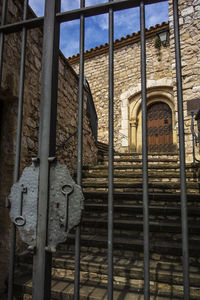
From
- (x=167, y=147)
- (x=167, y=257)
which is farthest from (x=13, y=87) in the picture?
(x=167, y=147)

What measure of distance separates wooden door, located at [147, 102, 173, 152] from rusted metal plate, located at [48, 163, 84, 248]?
7.21 meters

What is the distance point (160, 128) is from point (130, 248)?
245 inches

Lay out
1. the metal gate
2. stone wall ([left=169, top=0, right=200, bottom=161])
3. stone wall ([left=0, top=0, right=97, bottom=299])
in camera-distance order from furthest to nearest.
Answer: stone wall ([left=169, top=0, right=200, bottom=161]) < stone wall ([left=0, top=0, right=97, bottom=299]) < the metal gate

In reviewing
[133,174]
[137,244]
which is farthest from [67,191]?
[133,174]

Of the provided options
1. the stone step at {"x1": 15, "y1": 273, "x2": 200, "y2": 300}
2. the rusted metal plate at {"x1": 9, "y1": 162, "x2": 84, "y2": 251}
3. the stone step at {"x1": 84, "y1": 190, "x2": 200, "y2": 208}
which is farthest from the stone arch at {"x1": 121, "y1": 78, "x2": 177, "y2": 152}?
the rusted metal plate at {"x1": 9, "y1": 162, "x2": 84, "y2": 251}

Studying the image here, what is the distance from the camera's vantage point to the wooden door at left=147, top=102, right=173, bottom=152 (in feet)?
25.4

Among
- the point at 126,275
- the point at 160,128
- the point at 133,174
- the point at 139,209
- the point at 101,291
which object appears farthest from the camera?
→ the point at 160,128

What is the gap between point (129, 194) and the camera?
3.29m

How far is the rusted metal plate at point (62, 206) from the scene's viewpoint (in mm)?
807

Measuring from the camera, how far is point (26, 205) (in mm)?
869

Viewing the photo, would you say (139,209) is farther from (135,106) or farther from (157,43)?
(157,43)

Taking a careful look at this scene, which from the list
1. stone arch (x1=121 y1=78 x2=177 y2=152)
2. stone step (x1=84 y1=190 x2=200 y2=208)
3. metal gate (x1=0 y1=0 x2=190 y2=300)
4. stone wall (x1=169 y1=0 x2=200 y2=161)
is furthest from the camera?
stone arch (x1=121 y1=78 x2=177 y2=152)

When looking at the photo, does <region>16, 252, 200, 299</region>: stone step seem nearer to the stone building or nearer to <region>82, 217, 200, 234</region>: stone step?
<region>82, 217, 200, 234</region>: stone step

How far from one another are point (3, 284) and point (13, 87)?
2371mm
